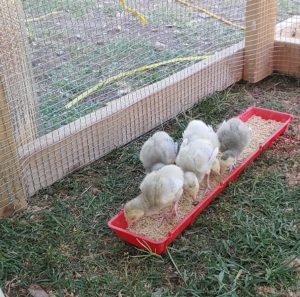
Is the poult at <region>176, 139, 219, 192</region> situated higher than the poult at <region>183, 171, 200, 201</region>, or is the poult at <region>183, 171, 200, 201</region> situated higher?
the poult at <region>176, 139, 219, 192</region>

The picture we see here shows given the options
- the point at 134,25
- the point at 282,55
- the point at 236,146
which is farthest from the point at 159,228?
the point at 282,55

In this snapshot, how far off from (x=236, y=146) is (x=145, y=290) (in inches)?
34.4

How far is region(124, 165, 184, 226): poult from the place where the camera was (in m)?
1.99

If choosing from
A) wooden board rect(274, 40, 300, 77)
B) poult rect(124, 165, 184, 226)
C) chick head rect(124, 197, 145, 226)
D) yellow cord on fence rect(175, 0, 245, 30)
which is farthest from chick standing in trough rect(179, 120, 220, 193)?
wooden board rect(274, 40, 300, 77)

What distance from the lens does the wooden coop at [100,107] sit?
2.15 m

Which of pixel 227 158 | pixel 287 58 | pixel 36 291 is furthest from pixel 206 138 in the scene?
pixel 287 58

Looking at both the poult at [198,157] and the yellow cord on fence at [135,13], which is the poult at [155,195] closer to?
the poult at [198,157]

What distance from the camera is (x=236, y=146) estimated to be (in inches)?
93.9

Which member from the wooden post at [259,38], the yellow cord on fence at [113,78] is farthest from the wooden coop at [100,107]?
the yellow cord on fence at [113,78]

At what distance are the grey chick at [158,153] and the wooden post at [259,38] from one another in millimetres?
1297

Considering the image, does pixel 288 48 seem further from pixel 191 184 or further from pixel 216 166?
pixel 191 184

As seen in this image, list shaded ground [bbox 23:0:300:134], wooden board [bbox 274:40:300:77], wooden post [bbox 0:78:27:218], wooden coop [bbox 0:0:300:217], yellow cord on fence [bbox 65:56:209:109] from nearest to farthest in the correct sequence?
wooden post [bbox 0:78:27:218] → wooden coop [bbox 0:0:300:217] → shaded ground [bbox 23:0:300:134] → yellow cord on fence [bbox 65:56:209:109] → wooden board [bbox 274:40:300:77]

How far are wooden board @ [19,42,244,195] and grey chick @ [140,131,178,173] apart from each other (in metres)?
0.37

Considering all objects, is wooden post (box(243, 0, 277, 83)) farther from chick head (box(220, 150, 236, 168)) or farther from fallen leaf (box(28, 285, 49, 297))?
fallen leaf (box(28, 285, 49, 297))
